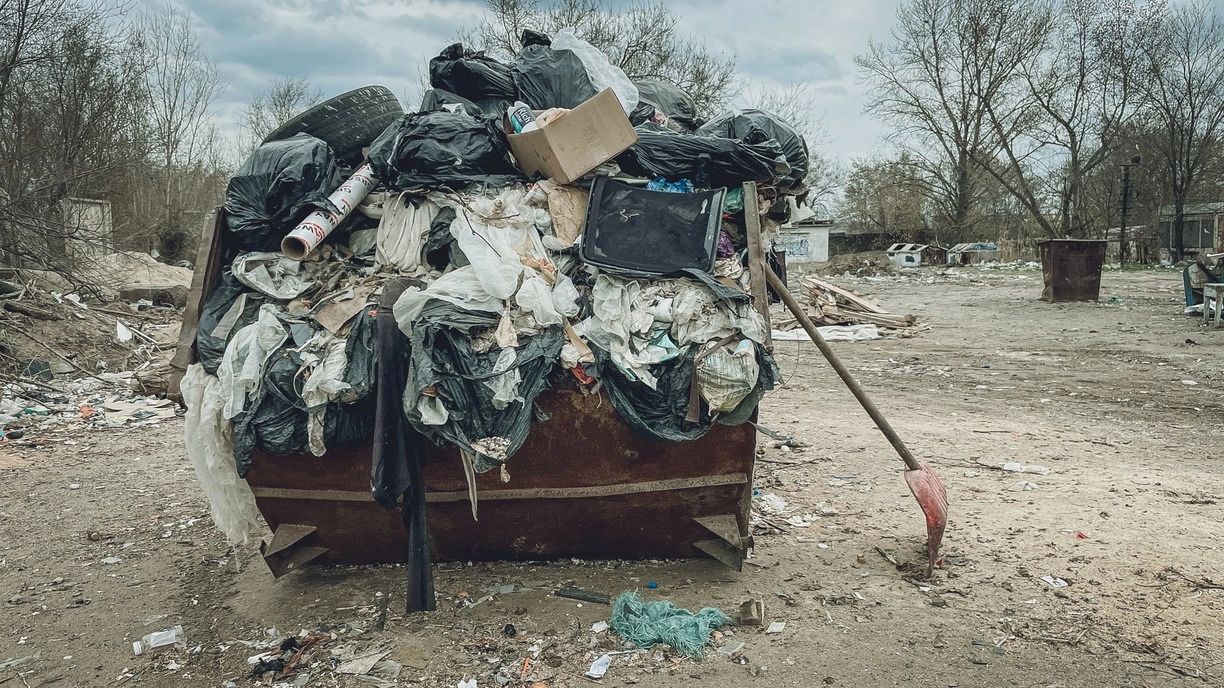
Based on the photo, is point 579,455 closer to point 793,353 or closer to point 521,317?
point 521,317

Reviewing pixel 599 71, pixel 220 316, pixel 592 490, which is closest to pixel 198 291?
pixel 220 316

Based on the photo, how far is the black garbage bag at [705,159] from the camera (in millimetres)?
3201

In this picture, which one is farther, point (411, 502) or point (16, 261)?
point (16, 261)

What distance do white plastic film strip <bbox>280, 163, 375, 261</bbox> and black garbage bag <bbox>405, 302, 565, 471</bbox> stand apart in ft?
2.24

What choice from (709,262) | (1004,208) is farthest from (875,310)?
(1004,208)

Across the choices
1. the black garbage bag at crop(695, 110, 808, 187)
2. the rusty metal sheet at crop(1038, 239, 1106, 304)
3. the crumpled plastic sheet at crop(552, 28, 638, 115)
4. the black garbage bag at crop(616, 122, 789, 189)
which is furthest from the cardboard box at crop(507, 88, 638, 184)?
the rusty metal sheet at crop(1038, 239, 1106, 304)

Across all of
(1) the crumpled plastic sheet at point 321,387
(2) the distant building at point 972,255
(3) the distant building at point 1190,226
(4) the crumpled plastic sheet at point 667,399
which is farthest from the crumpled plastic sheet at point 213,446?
(2) the distant building at point 972,255

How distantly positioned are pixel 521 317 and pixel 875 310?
418 inches


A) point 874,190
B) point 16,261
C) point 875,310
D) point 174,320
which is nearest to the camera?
point 16,261

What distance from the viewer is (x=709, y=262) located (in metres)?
3.04

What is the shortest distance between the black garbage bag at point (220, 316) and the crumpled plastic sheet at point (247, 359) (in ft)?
0.27

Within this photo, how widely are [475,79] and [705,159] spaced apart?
1.25 metres

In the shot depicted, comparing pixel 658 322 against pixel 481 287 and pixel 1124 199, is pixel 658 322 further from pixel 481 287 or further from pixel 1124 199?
pixel 1124 199

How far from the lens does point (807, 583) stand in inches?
127
